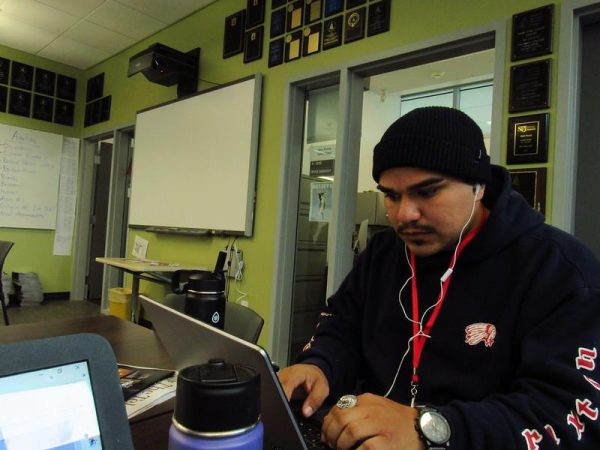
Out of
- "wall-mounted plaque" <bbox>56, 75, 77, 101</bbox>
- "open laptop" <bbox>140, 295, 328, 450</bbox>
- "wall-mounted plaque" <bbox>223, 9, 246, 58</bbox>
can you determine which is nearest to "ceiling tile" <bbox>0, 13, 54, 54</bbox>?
"wall-mounted plaque" <bbox>56, 75, 77, 101</bbox>

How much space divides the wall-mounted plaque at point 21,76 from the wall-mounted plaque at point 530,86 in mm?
5311

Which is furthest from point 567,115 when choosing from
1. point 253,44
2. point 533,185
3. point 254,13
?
point 254,13

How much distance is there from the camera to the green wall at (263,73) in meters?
2.35

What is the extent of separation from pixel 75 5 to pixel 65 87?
1822mm

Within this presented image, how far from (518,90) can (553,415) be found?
5.84 feet

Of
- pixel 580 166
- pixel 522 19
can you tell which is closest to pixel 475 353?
pixel 580 166

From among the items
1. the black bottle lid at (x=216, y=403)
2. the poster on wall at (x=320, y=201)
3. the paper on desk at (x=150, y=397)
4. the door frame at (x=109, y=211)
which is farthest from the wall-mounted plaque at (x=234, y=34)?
the black bottle lid at (x=216, y=403)

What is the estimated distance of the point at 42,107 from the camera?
212 inches

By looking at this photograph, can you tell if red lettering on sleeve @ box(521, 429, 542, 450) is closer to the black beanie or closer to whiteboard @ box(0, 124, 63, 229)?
the black beanie

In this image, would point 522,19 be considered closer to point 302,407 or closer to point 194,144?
point 302,407

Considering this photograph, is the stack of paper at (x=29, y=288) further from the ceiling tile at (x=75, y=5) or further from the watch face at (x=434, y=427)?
the watch face at (x=434, y=427)

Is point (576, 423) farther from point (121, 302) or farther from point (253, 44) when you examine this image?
point (121, 302)

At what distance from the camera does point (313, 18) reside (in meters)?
3.03

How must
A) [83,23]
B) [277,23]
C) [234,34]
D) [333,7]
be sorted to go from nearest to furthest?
[333,7] < [277,23] < [234,34] < [83,23]
